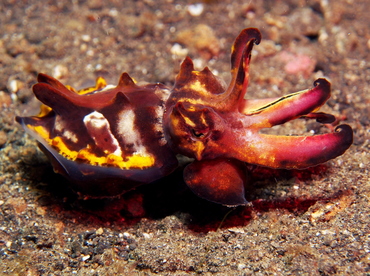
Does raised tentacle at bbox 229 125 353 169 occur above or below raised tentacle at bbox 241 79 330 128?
below

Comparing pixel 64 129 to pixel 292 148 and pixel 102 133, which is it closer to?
pixel 102 133

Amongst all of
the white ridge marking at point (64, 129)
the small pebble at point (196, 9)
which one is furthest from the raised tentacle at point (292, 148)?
the small pebble at point (196, 9)

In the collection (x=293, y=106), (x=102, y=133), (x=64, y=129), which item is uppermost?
(x=293, y=106)

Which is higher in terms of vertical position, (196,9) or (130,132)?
(196,9)

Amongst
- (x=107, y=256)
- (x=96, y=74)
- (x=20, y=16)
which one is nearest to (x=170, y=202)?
(x=107, y=256)

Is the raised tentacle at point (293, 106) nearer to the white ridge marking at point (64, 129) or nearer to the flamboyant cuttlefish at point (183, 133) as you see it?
the flamboyant cuttlefish at point (183, 133)

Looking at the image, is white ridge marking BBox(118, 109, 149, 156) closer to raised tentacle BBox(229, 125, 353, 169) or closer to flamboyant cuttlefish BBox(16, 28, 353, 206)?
flamboyant cuttlefish BBox(16, 28, 353, 206)

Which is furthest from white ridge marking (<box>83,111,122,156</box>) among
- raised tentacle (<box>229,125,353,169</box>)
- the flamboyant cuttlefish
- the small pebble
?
the small pebble

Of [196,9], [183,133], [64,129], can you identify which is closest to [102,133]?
[64,129]
